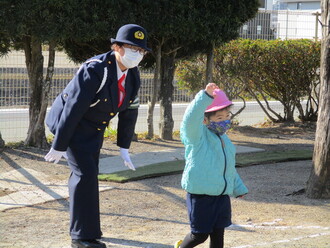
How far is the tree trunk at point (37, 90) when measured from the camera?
1066 centimetres

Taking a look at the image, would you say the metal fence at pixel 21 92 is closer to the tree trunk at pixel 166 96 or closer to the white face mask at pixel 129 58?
the tree trunk at pixel 166 96

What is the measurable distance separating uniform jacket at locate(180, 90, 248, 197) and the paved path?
3.02m

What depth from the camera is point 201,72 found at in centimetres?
1435

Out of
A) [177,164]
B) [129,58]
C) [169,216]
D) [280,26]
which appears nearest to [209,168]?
[129,58]

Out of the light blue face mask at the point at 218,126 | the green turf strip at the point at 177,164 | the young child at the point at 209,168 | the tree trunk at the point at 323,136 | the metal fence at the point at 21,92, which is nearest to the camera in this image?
the young child at the point at 209,168

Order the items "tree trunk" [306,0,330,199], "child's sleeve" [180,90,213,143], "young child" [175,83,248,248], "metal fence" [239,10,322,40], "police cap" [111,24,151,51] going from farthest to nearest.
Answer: "metal fence" [239,10,322,40] → "tree trunk" [306,0,330,199] → "police cap" [111,24,151,51] → "young child" [175,83,248,248] → "child's sleeve" [180,90,213,143]

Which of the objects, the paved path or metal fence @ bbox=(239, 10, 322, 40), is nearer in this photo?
the paved path

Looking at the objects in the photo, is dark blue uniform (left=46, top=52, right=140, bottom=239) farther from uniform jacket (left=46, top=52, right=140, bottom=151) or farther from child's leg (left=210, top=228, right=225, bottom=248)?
child's leg (left=210, top=228, right=225, bottom=248)

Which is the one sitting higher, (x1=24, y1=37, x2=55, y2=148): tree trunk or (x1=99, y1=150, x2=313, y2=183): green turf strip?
(x1=24, y1=37, x2=55, y2=148): tree trunk

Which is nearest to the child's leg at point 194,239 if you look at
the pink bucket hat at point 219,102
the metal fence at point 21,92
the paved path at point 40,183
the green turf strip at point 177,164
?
the pink bucket hat at point 219,102

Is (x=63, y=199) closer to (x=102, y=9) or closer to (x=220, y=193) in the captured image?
(x=220, y=193)

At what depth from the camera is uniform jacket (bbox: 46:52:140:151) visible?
4.93 m

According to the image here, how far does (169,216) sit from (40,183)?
228cm

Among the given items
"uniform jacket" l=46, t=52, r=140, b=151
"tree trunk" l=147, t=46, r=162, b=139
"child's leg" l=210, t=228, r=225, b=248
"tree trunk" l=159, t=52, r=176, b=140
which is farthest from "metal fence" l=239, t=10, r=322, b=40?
"child's leg" l=210, t=228, r=225, b=248
